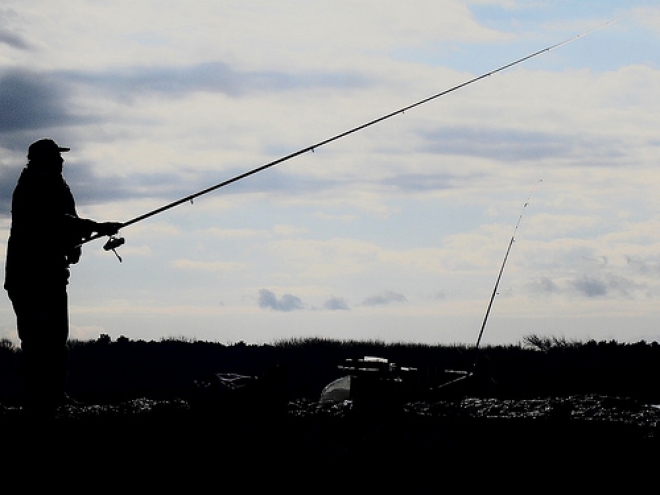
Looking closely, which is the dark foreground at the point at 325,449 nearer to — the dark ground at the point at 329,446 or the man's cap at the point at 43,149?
the dark ground at the point at 329,446

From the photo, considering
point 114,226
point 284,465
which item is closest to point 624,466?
point 284,465

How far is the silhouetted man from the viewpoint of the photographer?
34.2 feet

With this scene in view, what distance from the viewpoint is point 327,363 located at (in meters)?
28.5

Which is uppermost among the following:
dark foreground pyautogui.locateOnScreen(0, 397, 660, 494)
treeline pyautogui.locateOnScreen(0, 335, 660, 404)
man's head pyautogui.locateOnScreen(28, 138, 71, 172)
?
man's head pyautogui.locateOnScreen(28, 138, 71, 172)

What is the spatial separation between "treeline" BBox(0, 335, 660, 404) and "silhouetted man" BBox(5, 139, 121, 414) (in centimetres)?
1040

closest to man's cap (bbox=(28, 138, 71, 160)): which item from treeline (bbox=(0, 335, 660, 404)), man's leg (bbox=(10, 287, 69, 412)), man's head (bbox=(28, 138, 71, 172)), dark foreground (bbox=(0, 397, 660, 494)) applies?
man's head (bbox=(28, 138, 71, 172))

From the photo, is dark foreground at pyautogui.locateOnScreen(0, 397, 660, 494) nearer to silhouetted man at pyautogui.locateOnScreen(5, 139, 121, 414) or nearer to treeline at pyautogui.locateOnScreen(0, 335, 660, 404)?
silhouetted man at pyautogui.locateOnScreen(5, 139, 121, 414)

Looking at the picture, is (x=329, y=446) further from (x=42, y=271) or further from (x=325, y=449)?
(x=42, y=271)

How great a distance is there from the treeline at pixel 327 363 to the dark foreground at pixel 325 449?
9.55m

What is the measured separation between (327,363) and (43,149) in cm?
1849

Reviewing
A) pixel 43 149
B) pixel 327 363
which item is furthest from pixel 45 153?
pixel 327 363

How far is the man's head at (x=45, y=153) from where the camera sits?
1071 centimetres

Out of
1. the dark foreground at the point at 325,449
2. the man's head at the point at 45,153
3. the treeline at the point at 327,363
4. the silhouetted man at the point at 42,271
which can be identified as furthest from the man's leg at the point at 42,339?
the treeline at the point at 327,363

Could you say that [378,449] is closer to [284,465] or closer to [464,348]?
[284,465]
